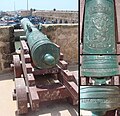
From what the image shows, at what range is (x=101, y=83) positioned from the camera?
0.64m

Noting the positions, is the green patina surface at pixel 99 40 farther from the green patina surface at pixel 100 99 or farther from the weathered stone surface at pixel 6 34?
the weathered stone surface at pixel 6 34

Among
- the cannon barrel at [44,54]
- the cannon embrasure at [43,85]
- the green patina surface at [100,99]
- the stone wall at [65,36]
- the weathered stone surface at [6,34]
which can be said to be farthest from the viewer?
the stone wall at [65,36]

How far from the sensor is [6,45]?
3959 millimetres

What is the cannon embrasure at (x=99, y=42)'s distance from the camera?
66 cm

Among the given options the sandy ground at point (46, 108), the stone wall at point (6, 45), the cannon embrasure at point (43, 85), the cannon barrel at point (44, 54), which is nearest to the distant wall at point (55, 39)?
the stone wall at point (6, 45)

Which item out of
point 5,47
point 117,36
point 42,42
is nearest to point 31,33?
point 42,42

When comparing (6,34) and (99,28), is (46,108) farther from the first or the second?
(99,28)

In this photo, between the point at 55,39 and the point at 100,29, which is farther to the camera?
the point at 55,39

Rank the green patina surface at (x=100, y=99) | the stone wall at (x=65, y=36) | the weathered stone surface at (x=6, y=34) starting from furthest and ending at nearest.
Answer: the stone wall at (x=65, y=36), the weathered stone surface at (x=6, y=34), the green patina surface at (x=100, y=99)

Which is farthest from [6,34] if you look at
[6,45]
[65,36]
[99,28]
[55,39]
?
[99,28]

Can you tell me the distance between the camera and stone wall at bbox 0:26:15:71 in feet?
12.9

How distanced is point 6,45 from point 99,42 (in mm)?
3446

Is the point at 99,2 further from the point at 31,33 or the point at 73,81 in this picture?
the point at 31,33

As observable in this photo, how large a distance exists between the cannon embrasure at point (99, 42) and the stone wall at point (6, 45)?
11.1ft
